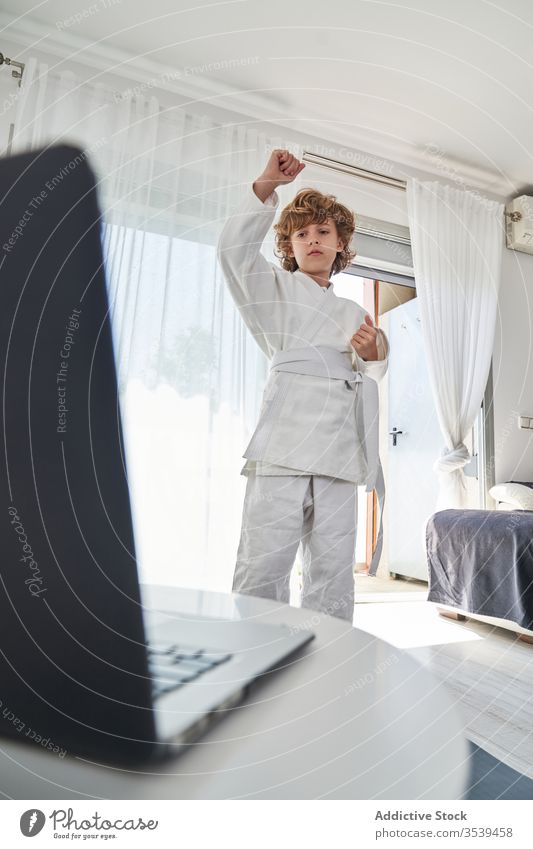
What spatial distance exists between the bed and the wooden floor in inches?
2.3

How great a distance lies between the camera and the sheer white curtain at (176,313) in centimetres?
122

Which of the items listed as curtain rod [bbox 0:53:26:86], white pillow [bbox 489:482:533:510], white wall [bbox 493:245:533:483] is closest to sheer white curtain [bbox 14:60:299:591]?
curtain rod [bbox 0:53:26:86]

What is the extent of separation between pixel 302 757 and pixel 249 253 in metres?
0.51

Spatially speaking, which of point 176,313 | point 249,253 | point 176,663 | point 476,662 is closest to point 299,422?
point 249,253

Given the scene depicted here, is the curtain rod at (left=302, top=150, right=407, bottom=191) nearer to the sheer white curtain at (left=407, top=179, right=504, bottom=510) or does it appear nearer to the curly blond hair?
the sheer white curtain at (left=407, top=179, right=504, bottom=510)

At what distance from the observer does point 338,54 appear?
1.28m

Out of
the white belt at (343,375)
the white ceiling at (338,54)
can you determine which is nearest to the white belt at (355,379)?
the white belt at (343,375)

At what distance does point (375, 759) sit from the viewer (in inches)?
5.8

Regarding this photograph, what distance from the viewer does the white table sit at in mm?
139

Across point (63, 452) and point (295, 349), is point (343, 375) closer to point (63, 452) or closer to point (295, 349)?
point (295, 349)

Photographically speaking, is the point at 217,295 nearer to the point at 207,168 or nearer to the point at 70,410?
the point at 207,168

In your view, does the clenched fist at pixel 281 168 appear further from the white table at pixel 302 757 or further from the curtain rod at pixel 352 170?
the curtain rod at pixel 352 170
